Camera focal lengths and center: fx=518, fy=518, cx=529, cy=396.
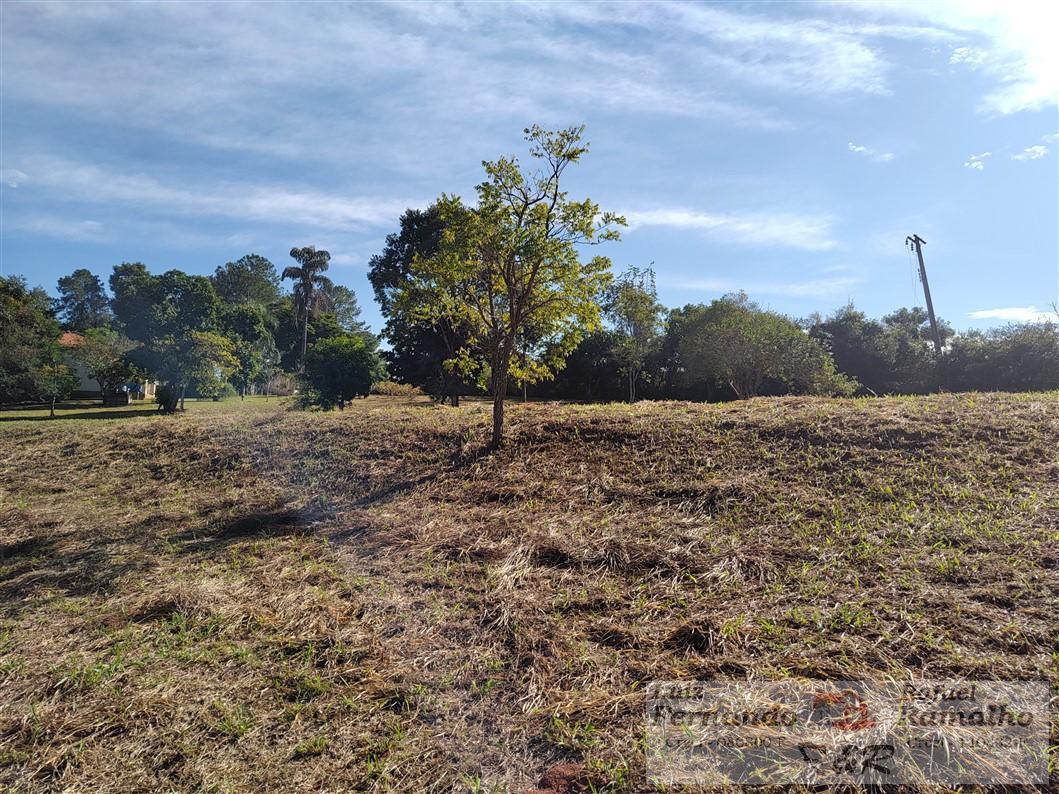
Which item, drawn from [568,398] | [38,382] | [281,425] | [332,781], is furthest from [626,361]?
[38,382]

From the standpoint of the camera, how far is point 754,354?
23031mm

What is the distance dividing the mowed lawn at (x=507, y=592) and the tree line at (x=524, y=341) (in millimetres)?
1967

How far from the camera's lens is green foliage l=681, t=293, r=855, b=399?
22266 millimetres

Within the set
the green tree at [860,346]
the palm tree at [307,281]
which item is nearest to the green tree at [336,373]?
the green tree at [860,346]

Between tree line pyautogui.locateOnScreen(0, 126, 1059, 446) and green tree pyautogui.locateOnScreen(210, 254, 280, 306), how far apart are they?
20.4 meters

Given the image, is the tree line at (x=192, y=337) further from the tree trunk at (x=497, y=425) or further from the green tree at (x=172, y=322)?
the tree trunk at (x=497, y=425)

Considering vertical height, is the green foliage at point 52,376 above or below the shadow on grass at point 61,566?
above

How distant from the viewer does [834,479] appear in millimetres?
5305

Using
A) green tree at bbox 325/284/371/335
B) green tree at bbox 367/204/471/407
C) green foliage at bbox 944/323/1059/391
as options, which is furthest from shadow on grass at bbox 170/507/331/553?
green tree at bbox 325/284/371/335

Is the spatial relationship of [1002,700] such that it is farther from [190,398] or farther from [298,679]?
[190,398]

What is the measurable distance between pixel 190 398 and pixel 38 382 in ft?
44.0

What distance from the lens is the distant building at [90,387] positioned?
29.0m

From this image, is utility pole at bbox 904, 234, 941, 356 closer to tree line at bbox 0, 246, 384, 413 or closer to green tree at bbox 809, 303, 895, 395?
green tree at bbox 809, 303, 895, 395

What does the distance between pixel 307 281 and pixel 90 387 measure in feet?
59.2
